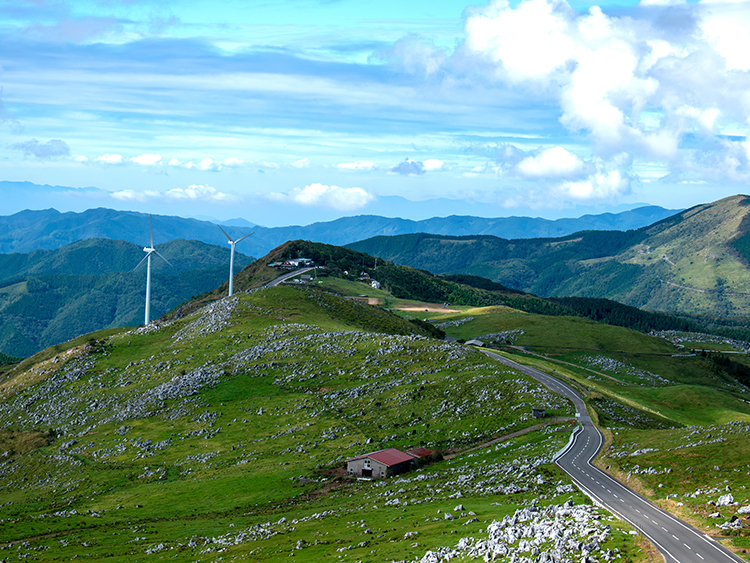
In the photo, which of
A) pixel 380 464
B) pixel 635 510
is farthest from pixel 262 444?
pixel 635 510

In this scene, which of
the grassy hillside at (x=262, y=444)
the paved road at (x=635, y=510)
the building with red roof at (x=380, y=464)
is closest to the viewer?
the paved road at (x=635, y=510)

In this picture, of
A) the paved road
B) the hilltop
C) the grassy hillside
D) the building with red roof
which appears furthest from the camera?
the building with red roof

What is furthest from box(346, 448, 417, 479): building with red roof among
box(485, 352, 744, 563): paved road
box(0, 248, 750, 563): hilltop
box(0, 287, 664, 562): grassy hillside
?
box(485, 352, 744, 563): paved road

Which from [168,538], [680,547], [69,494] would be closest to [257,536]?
[168,538]

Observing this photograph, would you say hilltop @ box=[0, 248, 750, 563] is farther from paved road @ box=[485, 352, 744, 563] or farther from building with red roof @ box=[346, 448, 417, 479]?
building with red roof @ box=[346, 448, 417, 479]

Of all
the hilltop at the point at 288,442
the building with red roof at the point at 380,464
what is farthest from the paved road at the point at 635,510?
the building with red roof at the point at 380,464

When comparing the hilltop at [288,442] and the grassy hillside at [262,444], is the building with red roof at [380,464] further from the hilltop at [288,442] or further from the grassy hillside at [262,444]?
the grassy hillside at [262,444]

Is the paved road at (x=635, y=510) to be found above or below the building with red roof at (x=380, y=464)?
above
